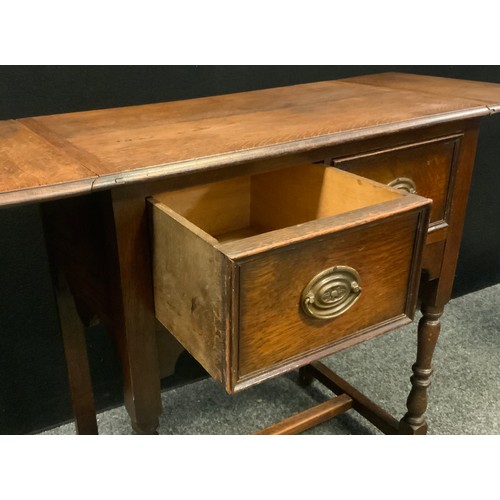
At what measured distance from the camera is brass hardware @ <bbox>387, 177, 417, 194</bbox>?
115 cm

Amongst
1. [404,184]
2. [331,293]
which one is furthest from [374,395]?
[331,293]

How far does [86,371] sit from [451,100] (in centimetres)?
95

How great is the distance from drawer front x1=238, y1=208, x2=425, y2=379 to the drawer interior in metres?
0.09

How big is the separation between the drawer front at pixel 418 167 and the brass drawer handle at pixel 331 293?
25 centimetres

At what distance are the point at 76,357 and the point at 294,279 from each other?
655 mm

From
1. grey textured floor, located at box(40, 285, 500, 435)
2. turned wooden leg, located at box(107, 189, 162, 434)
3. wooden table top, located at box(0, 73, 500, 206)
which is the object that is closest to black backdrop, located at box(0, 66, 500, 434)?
grey textured floor, located at box(40, 285, 500, 435)

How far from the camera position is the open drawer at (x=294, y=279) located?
770 millimetres

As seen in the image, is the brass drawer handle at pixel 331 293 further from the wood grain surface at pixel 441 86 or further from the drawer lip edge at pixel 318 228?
the wood grain surface at pixel 441 86

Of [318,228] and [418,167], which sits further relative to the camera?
[418,167]

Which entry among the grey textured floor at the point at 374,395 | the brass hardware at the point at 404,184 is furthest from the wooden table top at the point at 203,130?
the grey textured floor at the point at 374,395

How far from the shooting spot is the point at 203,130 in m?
1.01

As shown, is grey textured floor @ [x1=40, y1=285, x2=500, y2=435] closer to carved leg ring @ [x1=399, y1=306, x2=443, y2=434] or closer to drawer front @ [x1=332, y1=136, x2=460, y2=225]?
carved leg ring @ [x1=399, y1=306, x2=443, y2=434]

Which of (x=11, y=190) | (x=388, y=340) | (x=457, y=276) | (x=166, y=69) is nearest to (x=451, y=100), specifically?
(x=166, y=69)

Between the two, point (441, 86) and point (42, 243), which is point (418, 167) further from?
point (42, 243)
